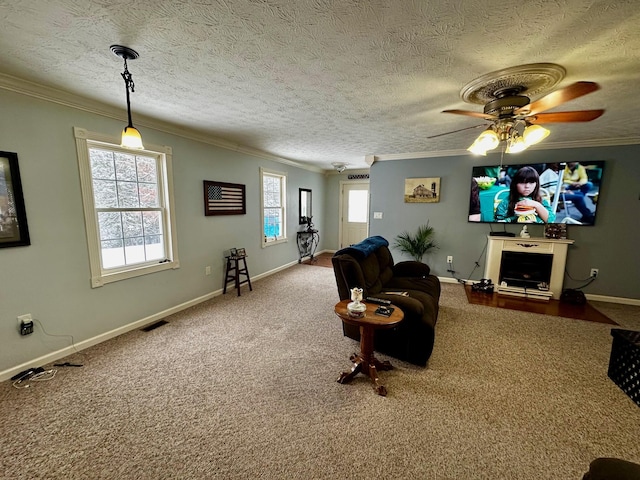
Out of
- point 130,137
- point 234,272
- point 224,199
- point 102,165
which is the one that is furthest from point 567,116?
point 234,272

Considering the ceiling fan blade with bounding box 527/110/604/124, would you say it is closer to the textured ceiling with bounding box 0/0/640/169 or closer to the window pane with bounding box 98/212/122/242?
the textured ceiling with bounding box 0/0/640/169

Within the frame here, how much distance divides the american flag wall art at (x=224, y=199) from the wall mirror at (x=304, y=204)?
1.86 m

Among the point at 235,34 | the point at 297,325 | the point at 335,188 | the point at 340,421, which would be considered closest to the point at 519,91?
the point at 235,34

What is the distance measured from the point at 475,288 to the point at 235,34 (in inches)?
175

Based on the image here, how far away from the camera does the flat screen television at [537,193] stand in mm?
3670

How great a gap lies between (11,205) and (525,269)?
5.94 meters

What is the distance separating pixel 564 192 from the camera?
3775mm

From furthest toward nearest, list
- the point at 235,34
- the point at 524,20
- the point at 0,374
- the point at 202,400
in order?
the point at 0,374
the point at 202,400
the point at 235,34
the point at 524,20

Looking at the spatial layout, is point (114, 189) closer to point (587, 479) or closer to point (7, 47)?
point (7, 47)

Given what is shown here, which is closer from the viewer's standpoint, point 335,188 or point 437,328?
point 437,328

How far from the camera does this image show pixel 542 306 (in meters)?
3.54

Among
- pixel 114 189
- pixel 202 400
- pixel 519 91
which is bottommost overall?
pixel 202 400

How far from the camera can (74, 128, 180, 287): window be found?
2.46 meters

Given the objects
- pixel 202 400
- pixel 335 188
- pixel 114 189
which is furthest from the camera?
pixel 335 188
